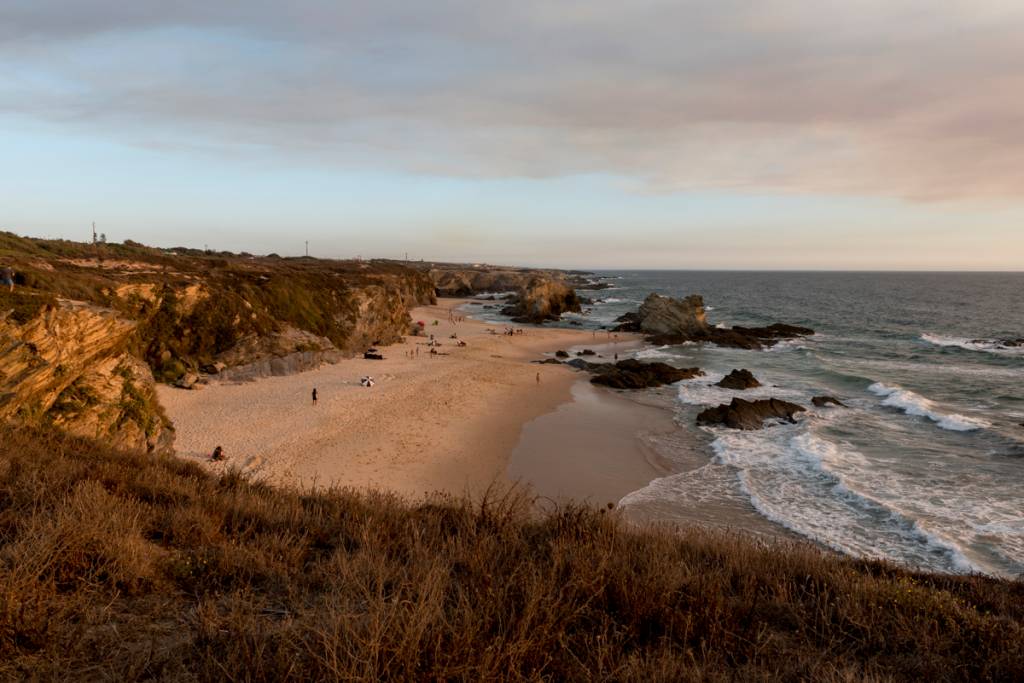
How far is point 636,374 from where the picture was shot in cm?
3553

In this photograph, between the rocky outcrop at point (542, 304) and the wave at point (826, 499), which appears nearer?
the wave at point (826, 499)

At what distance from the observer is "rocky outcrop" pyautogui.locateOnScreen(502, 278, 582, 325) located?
73394 mm

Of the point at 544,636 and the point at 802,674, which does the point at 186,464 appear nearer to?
the point at 544,636

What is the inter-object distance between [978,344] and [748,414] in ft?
136

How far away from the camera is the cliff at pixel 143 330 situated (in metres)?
13.8

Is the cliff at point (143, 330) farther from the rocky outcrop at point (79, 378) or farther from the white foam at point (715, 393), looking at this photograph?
the white foam at point (715, 393)

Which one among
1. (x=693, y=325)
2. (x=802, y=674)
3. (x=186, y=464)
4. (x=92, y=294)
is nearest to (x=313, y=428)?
(x=92, y=294)

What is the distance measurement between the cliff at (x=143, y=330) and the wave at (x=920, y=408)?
31.7 meters

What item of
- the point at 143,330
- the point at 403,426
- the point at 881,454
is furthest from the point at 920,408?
the point at 143,330

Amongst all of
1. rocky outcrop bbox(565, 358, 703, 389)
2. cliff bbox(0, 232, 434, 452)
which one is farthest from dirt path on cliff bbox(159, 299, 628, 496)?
rocky outcrop bbox(565, 358, 703, 389)

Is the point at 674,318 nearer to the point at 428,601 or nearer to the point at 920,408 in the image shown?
the point at 920,408

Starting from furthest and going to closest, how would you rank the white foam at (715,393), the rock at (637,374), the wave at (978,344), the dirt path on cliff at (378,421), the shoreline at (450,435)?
the wave at (978,344) → the rock at (637,374) → the white foam at (715,393) → the dirt path on cliff at (378,421) → the shoreline at (450,435)

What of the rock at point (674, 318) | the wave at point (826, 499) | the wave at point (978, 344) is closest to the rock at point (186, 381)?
the wave at point (826, 499)

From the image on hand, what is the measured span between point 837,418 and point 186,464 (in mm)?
27236
